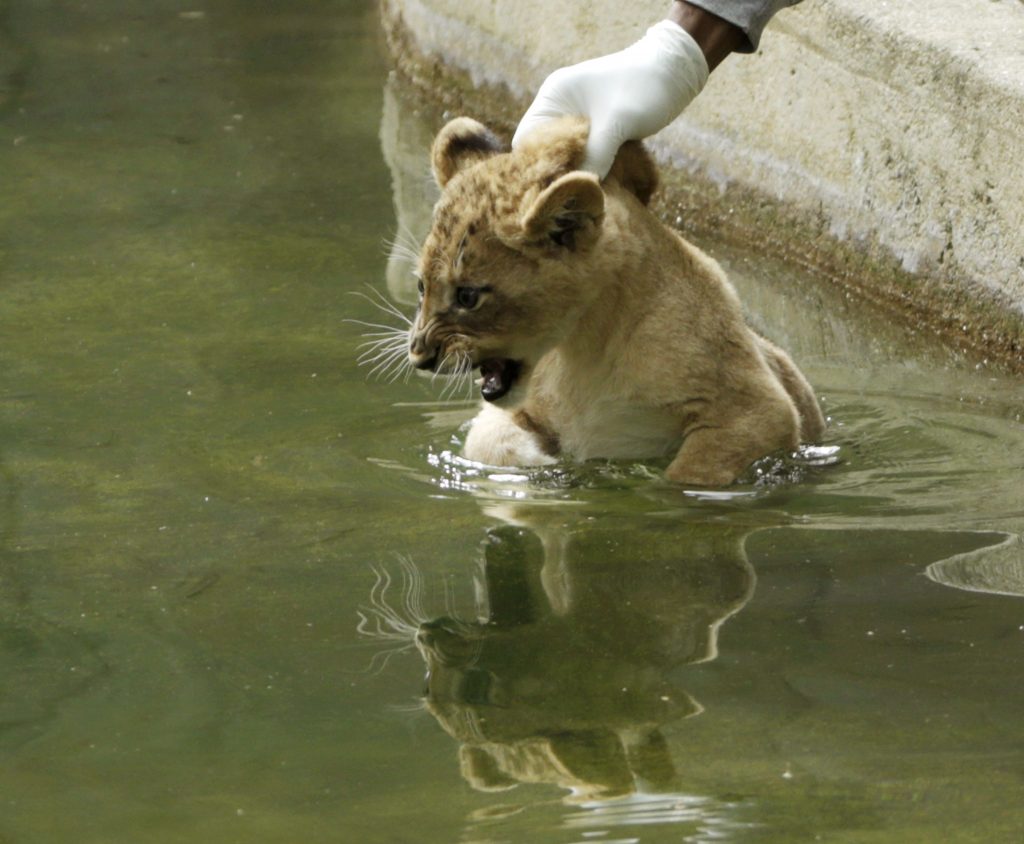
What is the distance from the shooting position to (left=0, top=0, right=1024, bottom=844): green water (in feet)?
9.75

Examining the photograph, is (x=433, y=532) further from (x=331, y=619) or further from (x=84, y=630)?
(x=84, y=630)

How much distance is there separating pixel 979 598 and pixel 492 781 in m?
1.29

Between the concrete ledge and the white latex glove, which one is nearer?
the white latex glove

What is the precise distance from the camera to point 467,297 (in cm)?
469

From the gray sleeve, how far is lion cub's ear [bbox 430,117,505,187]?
78 centimetres

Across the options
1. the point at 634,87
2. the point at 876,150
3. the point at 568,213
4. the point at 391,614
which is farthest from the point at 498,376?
the point at 876,150

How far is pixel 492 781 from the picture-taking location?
301cm

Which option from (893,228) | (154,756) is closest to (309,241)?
(893,228)

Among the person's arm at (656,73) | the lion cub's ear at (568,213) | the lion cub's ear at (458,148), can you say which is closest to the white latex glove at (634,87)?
the person's arm at (656,73)

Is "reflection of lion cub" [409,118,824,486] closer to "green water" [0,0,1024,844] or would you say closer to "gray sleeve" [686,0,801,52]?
"green water" [0,0,1024,844]

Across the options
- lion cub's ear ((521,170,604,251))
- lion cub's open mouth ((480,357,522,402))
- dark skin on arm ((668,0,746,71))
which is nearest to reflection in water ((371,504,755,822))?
lion cub's open mouth ((480,357,522,402))

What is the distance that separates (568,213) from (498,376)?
0.57 metres

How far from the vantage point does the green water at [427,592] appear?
2973mm

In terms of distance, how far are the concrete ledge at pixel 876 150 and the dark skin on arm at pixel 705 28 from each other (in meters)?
1.29
